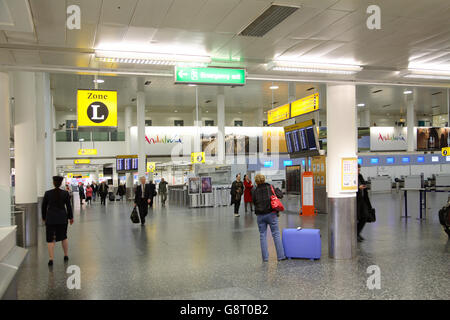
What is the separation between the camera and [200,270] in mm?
7125

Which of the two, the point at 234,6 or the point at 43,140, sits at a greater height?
the point at 234,6

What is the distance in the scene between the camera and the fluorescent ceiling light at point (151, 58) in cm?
718

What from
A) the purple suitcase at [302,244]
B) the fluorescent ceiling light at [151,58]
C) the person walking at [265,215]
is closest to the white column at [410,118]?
the purple suitcase at [302,244]

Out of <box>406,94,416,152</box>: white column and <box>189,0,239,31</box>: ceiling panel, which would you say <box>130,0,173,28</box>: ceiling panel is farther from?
<box>406,94,416,152</box>: white column

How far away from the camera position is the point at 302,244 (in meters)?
7.83

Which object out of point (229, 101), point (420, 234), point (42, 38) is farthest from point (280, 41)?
point (229, 101)

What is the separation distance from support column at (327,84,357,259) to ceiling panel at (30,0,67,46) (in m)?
5.14

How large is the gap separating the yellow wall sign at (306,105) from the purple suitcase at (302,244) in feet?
20.0

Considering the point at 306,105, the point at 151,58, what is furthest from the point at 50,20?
the point at 306,105

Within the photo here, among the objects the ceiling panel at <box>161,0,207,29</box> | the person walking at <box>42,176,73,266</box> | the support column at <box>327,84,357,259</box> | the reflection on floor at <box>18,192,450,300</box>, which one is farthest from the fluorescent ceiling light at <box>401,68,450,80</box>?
the person walking at <box>42,176,73,266</box>

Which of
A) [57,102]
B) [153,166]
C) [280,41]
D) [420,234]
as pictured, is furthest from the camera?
[153,166]

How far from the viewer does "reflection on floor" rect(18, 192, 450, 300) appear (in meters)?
5.77
